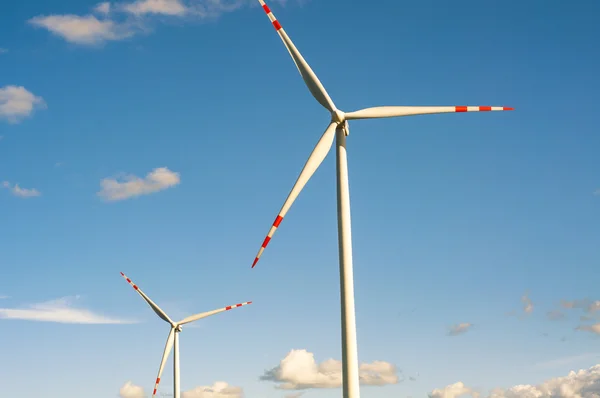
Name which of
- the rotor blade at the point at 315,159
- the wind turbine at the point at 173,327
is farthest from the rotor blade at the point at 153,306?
the rotor blade at the point at 315,159

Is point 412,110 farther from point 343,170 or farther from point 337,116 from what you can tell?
point 343,170

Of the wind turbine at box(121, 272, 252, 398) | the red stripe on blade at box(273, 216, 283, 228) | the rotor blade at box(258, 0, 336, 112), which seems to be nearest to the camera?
the red stripe on blade at box(273, 216, 283, 228)

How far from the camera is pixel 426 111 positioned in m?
42.8

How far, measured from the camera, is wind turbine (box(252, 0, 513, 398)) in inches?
1329

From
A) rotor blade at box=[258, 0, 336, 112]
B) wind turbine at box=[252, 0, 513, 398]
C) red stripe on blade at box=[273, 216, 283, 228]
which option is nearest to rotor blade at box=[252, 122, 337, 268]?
wind turbine at box=[252, 0, 513, 398]

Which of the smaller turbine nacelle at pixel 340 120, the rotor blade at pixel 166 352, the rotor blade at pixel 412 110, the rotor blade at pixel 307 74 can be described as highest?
the rotor blade at pixel 307 74

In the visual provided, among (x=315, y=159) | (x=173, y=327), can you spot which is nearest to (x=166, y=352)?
(x=173, y=327)

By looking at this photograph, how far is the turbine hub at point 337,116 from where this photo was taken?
39.9 meters

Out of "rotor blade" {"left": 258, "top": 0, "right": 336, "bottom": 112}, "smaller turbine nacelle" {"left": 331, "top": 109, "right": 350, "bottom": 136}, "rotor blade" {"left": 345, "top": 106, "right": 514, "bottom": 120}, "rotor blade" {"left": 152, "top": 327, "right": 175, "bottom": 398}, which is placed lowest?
"rotor blade" {"left": 152, "top": 327, "right": 175, "bottom": 398}

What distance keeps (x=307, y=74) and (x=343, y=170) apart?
313 inches

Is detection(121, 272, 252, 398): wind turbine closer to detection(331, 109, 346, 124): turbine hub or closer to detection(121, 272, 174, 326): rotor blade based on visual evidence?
detection(121, 272, 174, 326): rotor blade

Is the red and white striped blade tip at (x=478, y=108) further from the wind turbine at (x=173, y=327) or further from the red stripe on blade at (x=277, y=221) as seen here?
the wind turbine at (x=173, y=327)

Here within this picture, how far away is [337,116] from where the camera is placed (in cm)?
3984

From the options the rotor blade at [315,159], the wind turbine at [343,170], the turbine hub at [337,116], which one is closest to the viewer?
the wind turbine at [343,170]
